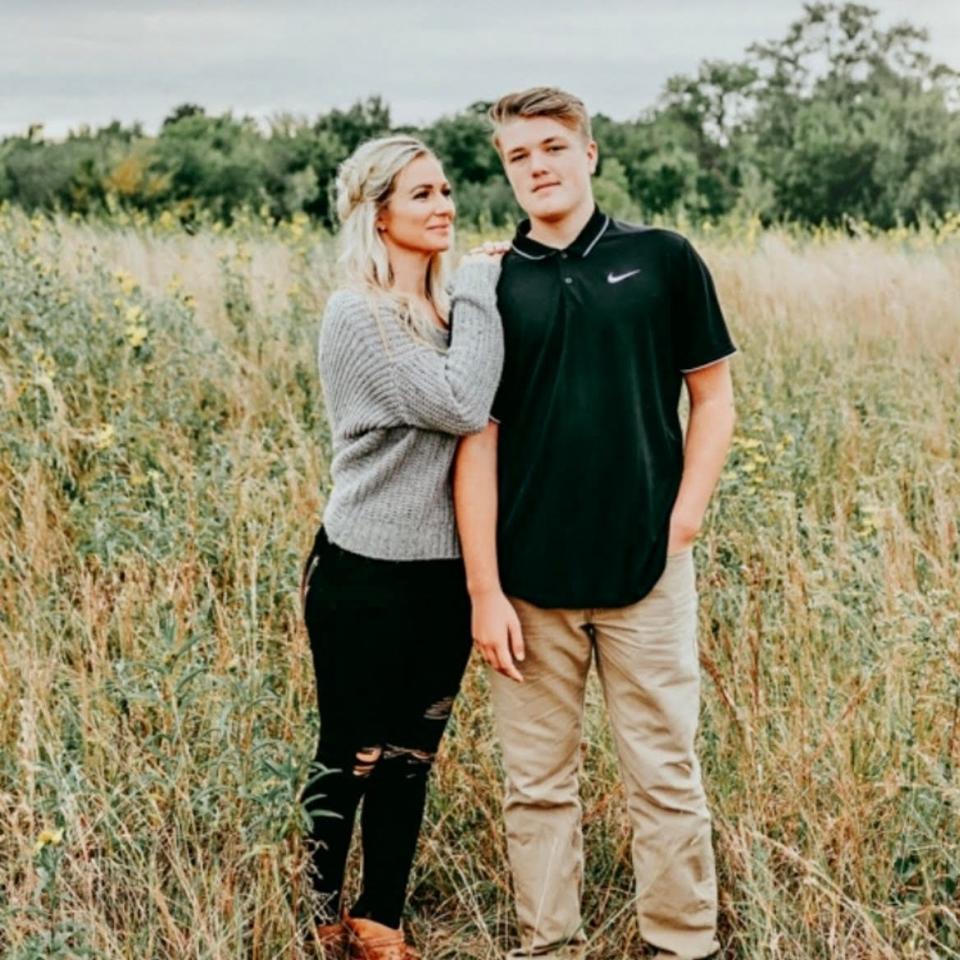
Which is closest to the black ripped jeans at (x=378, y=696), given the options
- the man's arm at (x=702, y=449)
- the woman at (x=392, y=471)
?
the woman at (x=392, y=471)

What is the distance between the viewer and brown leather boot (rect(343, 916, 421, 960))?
113 inches

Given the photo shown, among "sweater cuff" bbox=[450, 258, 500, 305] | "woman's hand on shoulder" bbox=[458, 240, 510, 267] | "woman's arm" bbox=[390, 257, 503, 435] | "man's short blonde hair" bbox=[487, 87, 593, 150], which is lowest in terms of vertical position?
"woman's arm" bbox=[390, 257, 503, 435]

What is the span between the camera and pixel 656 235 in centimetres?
262

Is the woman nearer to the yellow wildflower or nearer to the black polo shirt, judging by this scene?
the black polo shirt

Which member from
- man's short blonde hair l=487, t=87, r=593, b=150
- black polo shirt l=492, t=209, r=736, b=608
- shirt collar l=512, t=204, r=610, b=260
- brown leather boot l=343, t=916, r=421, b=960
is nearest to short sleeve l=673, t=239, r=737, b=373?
black polo shirt l=492, t=209, r=736, b=608

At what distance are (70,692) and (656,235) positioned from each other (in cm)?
185

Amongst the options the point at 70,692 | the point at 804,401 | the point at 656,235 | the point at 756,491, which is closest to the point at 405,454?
the point at 656,235

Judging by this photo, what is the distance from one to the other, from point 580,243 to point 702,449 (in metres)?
0.50

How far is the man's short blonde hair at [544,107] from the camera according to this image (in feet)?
8.52

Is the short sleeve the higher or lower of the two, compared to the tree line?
lower

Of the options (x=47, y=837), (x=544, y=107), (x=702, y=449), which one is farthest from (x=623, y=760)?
(x=544, y=107)

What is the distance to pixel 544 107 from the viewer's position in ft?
8.50

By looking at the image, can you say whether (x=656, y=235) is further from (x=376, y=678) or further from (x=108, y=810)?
(x=108, y=810)

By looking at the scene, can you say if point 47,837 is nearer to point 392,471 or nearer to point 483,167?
point 392,471
